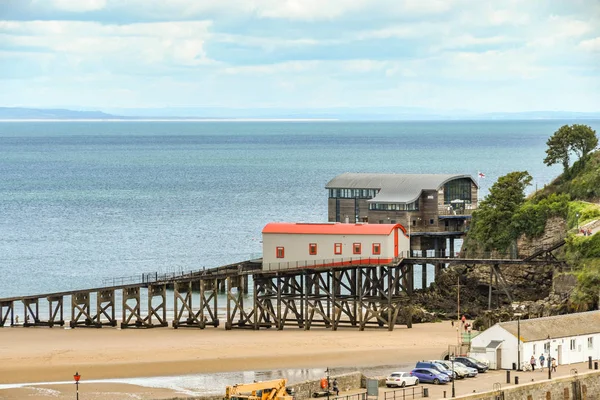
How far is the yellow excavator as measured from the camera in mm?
55469

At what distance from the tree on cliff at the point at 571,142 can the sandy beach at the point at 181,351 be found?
2689cm

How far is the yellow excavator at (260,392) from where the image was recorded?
55469 mm

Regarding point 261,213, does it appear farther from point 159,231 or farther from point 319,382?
point 319,382

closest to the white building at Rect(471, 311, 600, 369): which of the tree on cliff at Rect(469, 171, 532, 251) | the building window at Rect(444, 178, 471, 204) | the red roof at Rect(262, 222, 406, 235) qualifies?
the red roof at Rect(262, 222, 406, 235)

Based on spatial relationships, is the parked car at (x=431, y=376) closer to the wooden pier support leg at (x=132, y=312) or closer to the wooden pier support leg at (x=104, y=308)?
the wooden pier support leg at (x=132, y=312)

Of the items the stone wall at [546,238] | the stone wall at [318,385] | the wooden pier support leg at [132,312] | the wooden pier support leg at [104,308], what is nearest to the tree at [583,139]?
the stone wall at [546,238]

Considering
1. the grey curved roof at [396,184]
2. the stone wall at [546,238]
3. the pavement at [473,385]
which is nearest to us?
the pavement at [473,385]

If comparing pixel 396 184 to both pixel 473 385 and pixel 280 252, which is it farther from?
pixel 473 385

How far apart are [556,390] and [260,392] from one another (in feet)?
47.3

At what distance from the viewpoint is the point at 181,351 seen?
Result: 251ft

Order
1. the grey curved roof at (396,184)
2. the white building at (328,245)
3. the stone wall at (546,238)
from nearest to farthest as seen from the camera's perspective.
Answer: the white building at (328,245)
the stone wall at (546,238)
the grey curved roof at (396,184)

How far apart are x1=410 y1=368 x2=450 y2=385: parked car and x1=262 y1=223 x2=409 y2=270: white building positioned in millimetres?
26125

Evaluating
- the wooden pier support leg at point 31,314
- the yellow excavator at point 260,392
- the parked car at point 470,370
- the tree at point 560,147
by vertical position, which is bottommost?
the yellow excavator at point 260,392

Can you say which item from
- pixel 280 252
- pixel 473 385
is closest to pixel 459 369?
pixel 473 385
